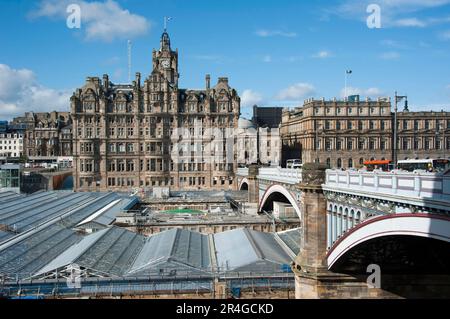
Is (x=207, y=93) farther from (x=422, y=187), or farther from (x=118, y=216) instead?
(x=422, y=187)

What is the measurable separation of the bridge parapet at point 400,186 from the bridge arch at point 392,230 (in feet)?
1.79

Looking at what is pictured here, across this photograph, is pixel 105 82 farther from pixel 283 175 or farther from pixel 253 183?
pixel 283 175

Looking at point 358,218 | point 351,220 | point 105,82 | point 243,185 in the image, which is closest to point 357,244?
point 358,218

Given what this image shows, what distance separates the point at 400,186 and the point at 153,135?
7853 centimetres

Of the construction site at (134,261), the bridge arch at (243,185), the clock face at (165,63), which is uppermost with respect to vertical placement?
the clock face at (165,63)

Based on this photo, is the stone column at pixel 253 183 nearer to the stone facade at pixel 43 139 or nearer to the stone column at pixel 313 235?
the stone column at pixel 313 235

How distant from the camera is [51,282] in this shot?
3291 cm

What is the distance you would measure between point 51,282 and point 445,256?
24.0 meters

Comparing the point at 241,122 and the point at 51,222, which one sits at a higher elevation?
the point at 241,122

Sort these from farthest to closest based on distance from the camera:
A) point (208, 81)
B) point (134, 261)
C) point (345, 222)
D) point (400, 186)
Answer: point (208, 81) → point (134, 261) → point (345, 222) → point (400, 186)

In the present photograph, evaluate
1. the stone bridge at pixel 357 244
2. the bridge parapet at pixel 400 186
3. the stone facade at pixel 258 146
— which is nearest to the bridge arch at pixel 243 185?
the stone facade at pixel 258 146

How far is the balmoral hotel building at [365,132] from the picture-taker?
9456cm

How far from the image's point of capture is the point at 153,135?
95625 millimetres

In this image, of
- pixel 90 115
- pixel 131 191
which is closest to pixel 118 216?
pixel 131 191
